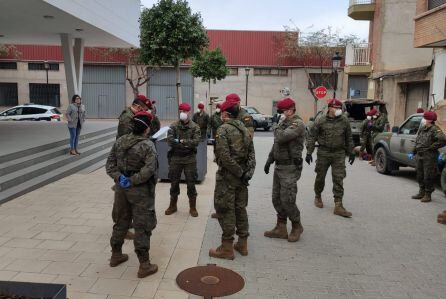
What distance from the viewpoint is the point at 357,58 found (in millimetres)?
23938

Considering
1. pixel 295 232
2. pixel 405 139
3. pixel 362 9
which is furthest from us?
pixel 362 9

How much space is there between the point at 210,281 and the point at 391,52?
2017cm

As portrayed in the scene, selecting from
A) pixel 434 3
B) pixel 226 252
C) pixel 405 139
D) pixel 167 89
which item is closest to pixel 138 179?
pixel 226 252

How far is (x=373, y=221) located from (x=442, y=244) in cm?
120

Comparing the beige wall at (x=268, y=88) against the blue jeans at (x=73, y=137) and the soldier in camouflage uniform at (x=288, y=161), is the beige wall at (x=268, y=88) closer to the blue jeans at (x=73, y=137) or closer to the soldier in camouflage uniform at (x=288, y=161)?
the blue jeans at (x=73, y=137)

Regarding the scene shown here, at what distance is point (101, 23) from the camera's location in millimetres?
12438

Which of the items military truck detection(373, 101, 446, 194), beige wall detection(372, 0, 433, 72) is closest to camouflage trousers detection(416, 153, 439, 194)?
military truck detection(373, 101, 446, 194)

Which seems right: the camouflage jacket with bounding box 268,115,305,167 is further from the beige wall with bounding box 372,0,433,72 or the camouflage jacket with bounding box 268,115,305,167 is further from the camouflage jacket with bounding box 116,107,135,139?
the beige wall with bounding box 372,0,433,72

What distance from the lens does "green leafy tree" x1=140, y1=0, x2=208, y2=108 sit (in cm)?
1542

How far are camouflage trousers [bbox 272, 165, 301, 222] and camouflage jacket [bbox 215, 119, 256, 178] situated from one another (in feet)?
2.49

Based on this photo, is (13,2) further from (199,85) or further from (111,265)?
(199,85)

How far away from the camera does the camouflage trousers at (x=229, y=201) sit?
491 centimetres

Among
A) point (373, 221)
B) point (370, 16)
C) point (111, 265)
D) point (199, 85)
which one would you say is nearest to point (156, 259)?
point (111, 265)

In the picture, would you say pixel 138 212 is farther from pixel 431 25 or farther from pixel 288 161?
pixel 431 25
